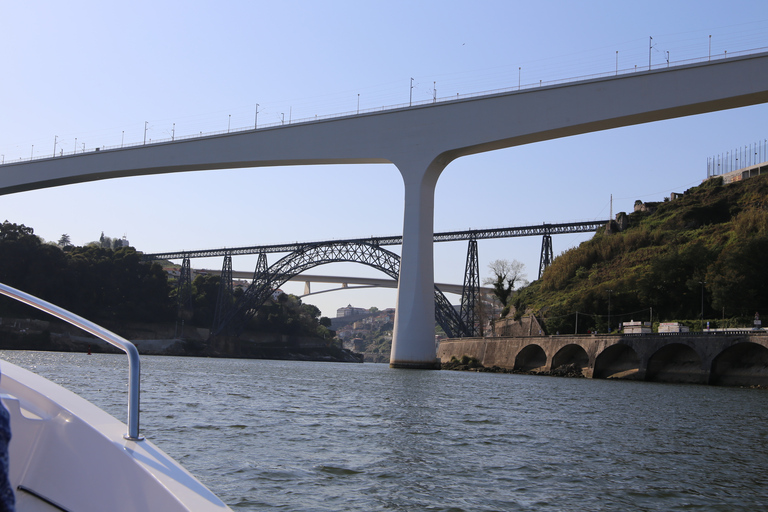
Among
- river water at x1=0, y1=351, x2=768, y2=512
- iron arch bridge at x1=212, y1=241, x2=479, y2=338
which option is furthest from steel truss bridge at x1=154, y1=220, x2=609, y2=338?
river water at x1=0, y1=351, x2=768, y2=512

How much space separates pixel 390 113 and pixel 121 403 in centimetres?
1945

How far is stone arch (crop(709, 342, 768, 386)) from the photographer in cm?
2378

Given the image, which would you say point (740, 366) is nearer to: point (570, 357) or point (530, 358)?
point (570, 357)

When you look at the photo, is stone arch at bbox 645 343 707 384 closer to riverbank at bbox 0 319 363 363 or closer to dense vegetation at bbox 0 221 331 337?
riverbank at bbox 0 319 363 363

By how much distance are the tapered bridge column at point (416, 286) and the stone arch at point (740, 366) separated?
33.5ft

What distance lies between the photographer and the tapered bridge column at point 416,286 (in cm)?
2558

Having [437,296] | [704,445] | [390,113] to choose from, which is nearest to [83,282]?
[437,296]

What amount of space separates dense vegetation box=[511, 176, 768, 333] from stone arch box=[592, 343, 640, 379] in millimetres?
3168

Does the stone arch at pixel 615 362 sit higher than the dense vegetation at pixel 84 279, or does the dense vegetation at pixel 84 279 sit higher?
the dense vegetation at pixel 84 279

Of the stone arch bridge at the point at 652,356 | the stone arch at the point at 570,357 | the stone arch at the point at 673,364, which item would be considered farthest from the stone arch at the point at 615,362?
the stone arch at the point at 570,357

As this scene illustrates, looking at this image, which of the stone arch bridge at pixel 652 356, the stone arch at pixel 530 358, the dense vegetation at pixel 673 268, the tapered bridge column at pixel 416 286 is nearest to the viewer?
the stone arch bridge at pixel 652 356

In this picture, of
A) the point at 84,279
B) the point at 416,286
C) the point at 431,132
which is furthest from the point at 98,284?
the point at 431,132

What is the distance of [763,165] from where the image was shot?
164 feet

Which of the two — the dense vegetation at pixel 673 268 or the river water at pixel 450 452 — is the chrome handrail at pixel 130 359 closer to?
the river water at pixel 450 452
